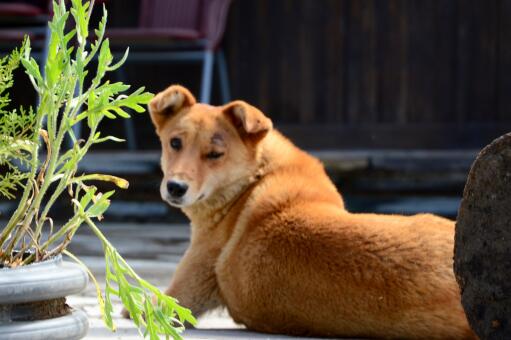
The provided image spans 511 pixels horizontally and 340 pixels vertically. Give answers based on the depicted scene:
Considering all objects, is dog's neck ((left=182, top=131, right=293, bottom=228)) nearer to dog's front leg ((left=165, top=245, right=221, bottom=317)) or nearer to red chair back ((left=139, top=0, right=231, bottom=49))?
dog's front leg ((left=165, top=245, right=221, bottom=317))

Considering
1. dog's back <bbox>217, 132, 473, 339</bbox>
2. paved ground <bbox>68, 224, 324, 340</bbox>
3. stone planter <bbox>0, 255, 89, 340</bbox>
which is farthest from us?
paved ground <bbox>68, 224, 324, 340</bbox>

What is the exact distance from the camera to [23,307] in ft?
6.28

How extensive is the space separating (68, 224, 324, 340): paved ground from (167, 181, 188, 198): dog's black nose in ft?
1.35

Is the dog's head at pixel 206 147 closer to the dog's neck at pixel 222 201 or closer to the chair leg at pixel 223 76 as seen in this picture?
the dog's neck at pixel 222 201

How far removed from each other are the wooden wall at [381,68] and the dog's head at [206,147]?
4.57m

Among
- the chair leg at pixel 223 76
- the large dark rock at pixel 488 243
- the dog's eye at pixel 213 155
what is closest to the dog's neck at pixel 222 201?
the dog's eye at pixel 213 155

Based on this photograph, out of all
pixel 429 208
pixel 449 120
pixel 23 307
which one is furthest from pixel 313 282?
pixel 449 120

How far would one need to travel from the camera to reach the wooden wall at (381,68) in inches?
315

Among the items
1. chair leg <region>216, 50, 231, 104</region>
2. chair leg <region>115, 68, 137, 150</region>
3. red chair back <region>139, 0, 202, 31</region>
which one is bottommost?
chair leg <region>115, 68, 137, 150</region>

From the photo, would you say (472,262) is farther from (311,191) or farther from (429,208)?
(429,208)

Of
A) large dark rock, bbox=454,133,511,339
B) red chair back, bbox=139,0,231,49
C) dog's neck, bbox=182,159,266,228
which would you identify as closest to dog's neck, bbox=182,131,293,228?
dog's neck, bbox=182,159,266,228

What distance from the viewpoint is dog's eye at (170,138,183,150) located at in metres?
3.56

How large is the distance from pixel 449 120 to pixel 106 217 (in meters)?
2.62

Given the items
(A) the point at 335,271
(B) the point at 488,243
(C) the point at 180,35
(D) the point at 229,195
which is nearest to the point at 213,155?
(D) the point at 229,195
